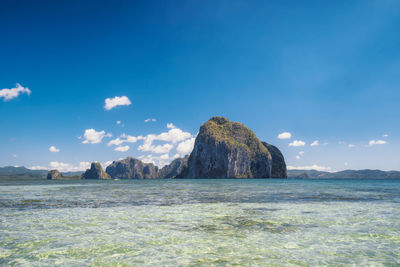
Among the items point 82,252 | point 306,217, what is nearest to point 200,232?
point 82,252

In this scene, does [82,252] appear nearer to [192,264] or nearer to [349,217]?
[192,264]

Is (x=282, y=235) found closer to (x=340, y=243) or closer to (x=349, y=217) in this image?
(x=340, y=243)

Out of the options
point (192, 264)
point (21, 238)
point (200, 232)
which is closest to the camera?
point (192, 264)

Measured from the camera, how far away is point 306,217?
14.9m

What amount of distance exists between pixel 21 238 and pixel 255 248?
930 cm

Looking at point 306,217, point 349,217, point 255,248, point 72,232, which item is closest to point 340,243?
point 255,248

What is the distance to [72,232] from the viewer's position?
11.2m

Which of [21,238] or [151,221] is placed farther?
[151,221]

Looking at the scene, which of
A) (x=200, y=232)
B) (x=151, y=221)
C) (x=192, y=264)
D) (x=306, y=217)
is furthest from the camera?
(x=306, y=217)

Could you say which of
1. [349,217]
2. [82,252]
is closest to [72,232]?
[82,252]

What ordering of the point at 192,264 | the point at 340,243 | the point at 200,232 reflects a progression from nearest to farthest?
the point at 192,264 < the point at 340,243 < the point at 200,232

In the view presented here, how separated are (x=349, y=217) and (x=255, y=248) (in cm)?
947

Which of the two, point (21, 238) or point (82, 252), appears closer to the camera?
point (82, 252)

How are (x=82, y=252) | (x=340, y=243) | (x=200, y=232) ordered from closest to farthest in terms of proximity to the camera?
(x=82, y=252) < (x=340, y=243) < (x=200, y=232)
